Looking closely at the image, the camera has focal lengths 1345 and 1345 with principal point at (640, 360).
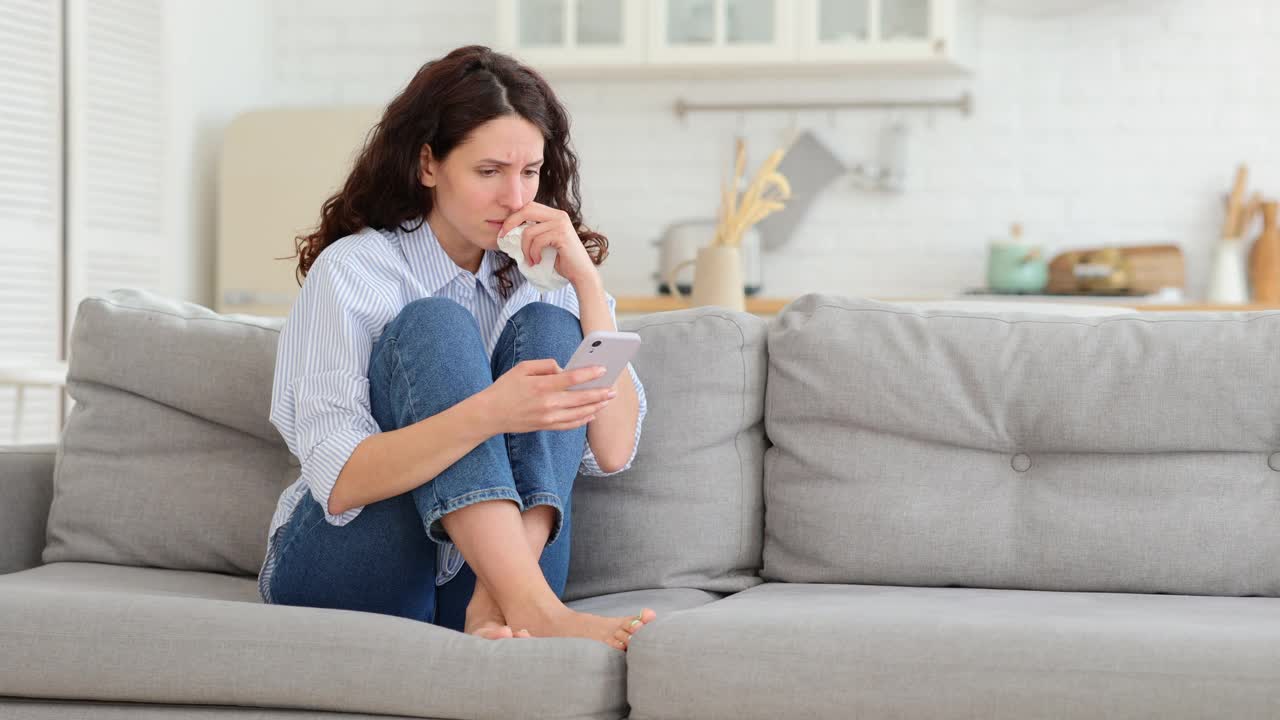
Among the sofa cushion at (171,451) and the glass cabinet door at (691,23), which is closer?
the sofa cushion at (171,451)

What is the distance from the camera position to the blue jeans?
1.60 meters

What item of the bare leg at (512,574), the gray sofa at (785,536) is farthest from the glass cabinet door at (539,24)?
the bare leg at (512,574)

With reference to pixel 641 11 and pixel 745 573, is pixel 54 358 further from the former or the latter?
pixel 745 573

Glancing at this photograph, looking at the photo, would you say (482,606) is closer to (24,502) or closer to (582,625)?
(582,625)

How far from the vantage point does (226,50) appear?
192 inches

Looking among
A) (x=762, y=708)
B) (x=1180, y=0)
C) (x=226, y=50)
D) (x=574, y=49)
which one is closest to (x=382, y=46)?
(x=226, y=50)

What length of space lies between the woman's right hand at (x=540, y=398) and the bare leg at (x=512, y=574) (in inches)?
4.2

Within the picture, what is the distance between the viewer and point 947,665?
1451 mm

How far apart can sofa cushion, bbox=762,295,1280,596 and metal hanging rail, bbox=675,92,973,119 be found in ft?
9.21

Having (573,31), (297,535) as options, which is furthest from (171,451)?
(573,31)

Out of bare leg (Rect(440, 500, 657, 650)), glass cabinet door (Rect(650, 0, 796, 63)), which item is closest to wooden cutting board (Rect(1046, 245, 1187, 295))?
glass cabinet door (Rect(650, 0, 796, 63))

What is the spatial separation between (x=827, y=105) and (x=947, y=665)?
11.7ft

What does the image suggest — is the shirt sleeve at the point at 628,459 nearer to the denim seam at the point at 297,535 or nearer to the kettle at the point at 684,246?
the denim seam at the point at 297,535

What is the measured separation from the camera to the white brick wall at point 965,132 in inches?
178
